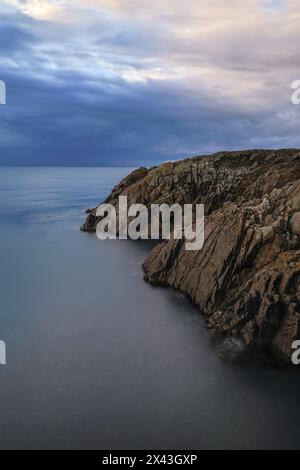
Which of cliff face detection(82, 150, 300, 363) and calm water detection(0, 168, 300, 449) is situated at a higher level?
cliff face detection(82, 150, 300, 363)

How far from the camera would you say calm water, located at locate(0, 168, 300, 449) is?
3219 centimetres

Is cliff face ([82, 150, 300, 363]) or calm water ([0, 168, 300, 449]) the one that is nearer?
calm water ([0, 168, 300, 449])

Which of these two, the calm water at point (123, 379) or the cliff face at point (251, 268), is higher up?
the cliff face at point (251, 268)

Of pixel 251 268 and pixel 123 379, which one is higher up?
pixel 251 268

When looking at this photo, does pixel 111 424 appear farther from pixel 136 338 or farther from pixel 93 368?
pixel 136 338

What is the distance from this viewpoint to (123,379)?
39.5 m

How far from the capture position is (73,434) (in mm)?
32156

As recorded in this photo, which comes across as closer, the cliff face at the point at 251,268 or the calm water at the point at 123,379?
the calm water at the point at 123,379

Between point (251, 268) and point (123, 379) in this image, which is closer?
point (123, 379)

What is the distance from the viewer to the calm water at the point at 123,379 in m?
32.2
